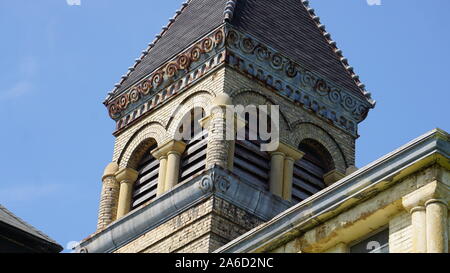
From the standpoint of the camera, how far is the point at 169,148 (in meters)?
34.2

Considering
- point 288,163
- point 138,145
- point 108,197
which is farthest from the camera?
point 138,145

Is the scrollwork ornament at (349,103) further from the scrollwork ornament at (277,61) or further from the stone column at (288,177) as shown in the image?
the stone column at (288,177)

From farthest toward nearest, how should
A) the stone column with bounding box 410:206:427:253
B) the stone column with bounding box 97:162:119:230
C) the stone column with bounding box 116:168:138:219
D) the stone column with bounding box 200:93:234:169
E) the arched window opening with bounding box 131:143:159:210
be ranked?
the stone column with bounding box 97:162:119:230, the stone column with bounding box 116:168:138:219, the arched window opening with bounding box 131:143:159:210, the stone column with bounding box 200:93:234:169, the stone column with bounding box 410:206:427:253

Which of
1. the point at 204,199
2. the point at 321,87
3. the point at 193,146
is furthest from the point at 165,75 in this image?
the point at 204,199

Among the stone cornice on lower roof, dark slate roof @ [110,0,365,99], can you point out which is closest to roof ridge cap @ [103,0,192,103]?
dark slate roof @ [110,0,365,99]

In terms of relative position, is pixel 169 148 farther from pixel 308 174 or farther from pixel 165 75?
pixel 308 174

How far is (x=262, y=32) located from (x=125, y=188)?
459 cm

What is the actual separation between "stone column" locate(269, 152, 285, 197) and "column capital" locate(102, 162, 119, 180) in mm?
3927

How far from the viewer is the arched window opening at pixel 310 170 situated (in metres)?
34.3

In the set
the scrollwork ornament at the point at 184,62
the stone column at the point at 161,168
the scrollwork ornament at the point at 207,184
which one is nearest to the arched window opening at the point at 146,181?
the stone column at the point at 161,168

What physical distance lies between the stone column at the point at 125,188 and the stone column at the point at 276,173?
11.2ft

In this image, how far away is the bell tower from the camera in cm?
3206

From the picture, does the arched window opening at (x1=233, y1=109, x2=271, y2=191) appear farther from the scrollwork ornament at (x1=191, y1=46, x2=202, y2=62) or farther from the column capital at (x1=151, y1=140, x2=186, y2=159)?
the scrollwork ornament at (x1=191, y1=46, x2=202, y2=62)
